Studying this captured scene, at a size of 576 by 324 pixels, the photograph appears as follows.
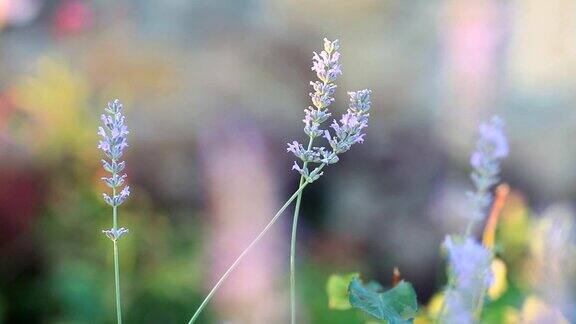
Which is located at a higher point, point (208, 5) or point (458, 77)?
point (208, 5)

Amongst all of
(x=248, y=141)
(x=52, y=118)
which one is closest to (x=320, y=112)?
(x=52, y=118)

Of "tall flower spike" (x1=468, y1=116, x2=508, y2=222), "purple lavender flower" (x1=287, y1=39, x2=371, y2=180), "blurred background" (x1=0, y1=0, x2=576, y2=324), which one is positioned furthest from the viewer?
"blurred background" (x1=0, y1=0, x2=576, y2=324)

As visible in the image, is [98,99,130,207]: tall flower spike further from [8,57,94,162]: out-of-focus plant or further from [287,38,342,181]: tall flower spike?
[8,57,94,162]: out-of-focus plant

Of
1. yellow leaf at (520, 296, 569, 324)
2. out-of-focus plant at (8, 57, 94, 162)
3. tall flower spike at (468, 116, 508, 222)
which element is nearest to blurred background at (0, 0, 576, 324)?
out-of-focus plant at (8, 57, 94, 162)

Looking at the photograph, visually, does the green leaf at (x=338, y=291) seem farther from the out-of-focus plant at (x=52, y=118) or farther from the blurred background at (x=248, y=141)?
the out-of-focus plant at (x=52, y=118)

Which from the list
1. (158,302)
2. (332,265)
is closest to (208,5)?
(332,265)

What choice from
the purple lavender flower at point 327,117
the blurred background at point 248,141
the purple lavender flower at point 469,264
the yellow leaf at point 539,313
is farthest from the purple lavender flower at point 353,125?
the blurred background at point 248,141

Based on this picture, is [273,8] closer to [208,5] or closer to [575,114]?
[208,5]
